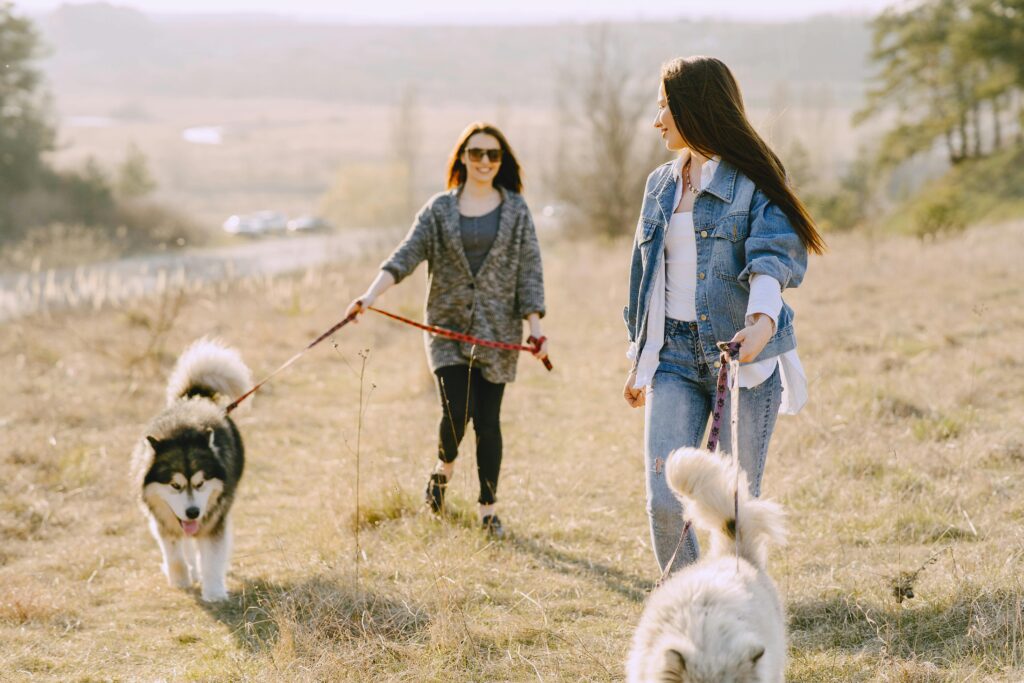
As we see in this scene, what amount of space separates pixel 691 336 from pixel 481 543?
215cm

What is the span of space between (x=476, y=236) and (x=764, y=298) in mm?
2448

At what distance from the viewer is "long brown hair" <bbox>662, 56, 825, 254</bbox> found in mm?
3334

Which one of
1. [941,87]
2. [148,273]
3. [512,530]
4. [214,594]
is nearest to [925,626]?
[512,530]

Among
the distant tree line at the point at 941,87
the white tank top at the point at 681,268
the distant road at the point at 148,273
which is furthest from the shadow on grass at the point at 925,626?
the distant tree line at the point at 941,87

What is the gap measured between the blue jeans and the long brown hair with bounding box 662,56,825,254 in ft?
1.86

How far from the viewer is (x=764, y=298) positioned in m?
3.11

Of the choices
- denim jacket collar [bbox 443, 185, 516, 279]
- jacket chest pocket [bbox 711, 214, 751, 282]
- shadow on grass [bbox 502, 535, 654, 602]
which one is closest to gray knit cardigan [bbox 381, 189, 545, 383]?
denim jacket collar [bbox 443, 185, 516, 279]

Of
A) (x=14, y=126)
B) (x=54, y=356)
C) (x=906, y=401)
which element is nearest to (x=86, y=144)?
(x=14, y=126)

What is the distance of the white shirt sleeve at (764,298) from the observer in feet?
10.1

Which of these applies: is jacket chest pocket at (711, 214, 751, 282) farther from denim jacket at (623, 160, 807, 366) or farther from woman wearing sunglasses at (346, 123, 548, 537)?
woman wearing sunglasses at (346, 123, 548, 537)

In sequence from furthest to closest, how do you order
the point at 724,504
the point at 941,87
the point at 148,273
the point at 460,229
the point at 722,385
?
the point at 941,87 < the point at 148,273 < the point at 460,229 < the point at 722,385 < the point at 724,504

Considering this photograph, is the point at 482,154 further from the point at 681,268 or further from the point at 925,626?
the point at 925,626

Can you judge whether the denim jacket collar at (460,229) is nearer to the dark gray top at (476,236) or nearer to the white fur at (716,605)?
the dark gray top at (476,236)

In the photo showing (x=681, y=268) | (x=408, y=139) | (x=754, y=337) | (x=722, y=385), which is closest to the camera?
(x=754, y=337)
